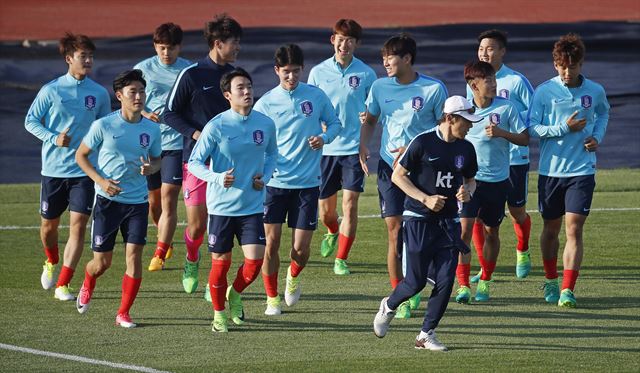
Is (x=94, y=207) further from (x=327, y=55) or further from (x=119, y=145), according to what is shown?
(x=327, y=55)

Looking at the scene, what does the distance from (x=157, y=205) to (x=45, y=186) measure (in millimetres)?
2483

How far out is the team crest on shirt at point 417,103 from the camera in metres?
13.2

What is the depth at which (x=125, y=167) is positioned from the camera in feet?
41.8

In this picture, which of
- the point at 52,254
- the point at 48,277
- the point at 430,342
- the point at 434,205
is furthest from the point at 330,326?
the point at 52,254

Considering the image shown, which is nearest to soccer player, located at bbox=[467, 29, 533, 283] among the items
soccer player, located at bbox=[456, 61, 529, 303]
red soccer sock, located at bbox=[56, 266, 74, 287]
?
soccer player, located at bbox=[456, 61, 529, 303]

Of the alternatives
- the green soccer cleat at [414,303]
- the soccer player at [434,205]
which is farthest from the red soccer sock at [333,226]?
the soccer player at [434,205]

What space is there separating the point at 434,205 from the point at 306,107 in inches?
105

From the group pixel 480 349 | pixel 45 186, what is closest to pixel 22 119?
pixel 45 186

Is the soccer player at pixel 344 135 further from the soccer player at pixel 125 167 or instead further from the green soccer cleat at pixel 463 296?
the soccer player at pixel 125 167

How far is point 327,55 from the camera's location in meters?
34.0

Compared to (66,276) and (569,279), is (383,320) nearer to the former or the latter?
(569,279)

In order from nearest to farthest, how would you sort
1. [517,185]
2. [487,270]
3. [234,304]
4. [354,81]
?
A: [234,304] → [487,270] → [517,185] → [354,81]

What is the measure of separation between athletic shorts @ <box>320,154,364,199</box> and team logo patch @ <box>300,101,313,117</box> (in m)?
2.05

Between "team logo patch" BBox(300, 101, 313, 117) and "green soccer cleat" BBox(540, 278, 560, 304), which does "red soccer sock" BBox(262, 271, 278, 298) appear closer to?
"team logo patch" BBox(300, 101, 313, 117)
